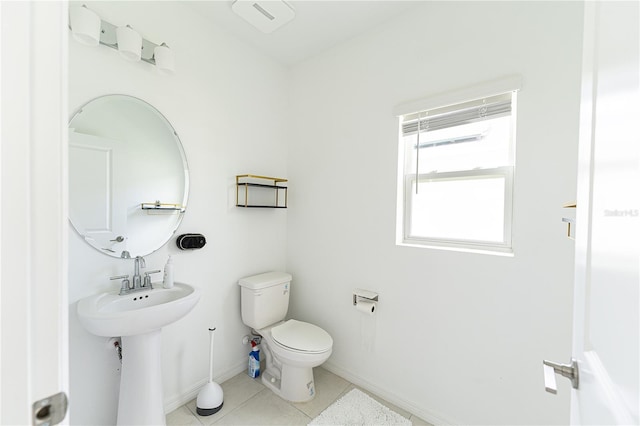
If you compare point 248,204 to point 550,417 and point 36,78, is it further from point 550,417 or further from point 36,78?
point 550,417

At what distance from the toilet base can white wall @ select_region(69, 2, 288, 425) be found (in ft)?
1.56

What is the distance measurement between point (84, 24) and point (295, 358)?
207cm

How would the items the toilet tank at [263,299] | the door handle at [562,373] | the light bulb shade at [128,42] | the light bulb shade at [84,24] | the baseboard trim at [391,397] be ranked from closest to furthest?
the door handle at [562,373]
the light bulb shade at [84,24]
the light bulb shade at [128,42]
the baseboard trim at [391,397]
the toilet tank at [263,299]

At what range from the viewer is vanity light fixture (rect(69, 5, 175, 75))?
3.81 feet

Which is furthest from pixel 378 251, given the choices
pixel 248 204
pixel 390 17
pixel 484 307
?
pixel 390 17

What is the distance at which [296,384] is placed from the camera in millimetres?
1698

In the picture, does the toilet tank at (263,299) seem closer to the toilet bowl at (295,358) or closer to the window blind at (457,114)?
the toilet bowl at (295,358)

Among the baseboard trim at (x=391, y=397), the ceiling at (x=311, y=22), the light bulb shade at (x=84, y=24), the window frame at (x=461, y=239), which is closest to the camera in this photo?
the light bulb shade at (x=84, y=24)

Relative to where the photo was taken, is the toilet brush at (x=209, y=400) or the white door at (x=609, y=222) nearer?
the white door at (x=609, y=222)

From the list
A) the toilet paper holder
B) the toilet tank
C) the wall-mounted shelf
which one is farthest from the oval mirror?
the toilet paper holder

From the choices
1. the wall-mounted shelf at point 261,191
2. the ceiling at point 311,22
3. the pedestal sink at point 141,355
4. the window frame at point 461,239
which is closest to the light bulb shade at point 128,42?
the ceiling at point 311,22

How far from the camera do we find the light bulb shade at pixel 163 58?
144 centimetres

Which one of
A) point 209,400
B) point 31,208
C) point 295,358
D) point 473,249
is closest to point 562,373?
point 473,249

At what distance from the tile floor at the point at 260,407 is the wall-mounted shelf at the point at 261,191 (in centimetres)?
Answer: 133
